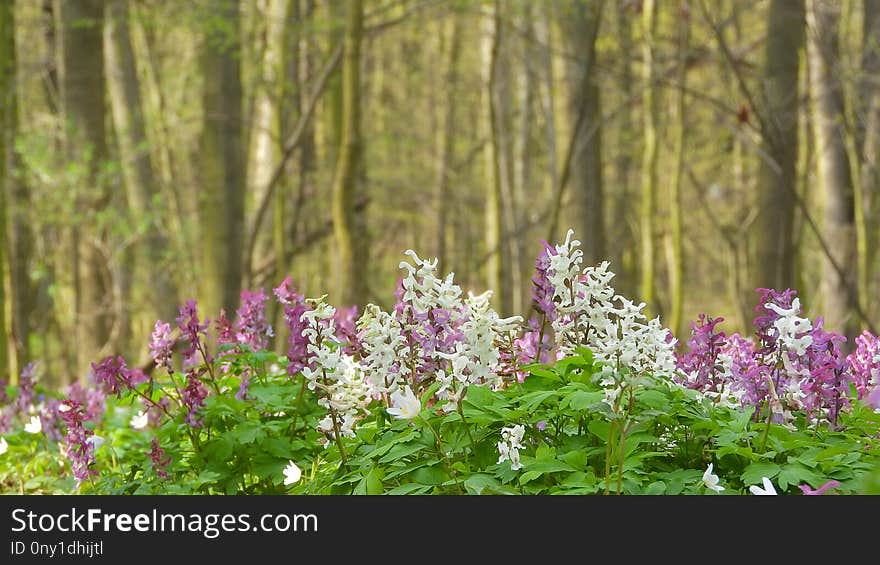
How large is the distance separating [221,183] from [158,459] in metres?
6.33

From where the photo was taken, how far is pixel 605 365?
8.38 ft

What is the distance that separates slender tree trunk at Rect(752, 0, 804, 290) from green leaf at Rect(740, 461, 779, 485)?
639 cm

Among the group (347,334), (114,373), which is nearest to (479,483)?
(347,334)

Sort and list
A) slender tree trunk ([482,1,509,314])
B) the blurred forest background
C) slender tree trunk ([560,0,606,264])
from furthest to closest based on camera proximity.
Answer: slender tree trunk ([482,1,509,314]), slender tree trunk ([560,0,606,264]), the blurred forest background

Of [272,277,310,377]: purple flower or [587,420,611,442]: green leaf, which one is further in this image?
[272,277,310,377]: purple flower

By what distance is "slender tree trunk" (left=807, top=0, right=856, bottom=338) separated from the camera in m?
10.2

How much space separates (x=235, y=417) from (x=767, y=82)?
22.1 feet

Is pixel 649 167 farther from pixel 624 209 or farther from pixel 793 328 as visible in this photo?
pixel 793 328

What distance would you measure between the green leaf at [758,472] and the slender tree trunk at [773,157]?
639 cm

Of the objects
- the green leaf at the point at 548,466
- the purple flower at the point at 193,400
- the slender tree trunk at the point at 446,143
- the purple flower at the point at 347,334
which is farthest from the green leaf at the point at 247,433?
the slender tree trunk at the point at 446,143

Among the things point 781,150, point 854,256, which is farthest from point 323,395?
point 854,256

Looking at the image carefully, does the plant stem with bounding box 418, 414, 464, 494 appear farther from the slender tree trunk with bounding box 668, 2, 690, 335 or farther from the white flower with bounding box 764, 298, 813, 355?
the slender tree trunk with bounding box 668, 2, 690, 335

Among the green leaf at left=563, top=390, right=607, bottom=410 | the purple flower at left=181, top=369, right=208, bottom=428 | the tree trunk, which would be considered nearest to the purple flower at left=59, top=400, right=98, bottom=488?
the purple flower at left=181, top=369, right=208, bottom=428

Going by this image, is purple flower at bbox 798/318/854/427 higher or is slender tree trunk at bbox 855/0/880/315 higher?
slender tree trunk at bbox 855/0/880/315
